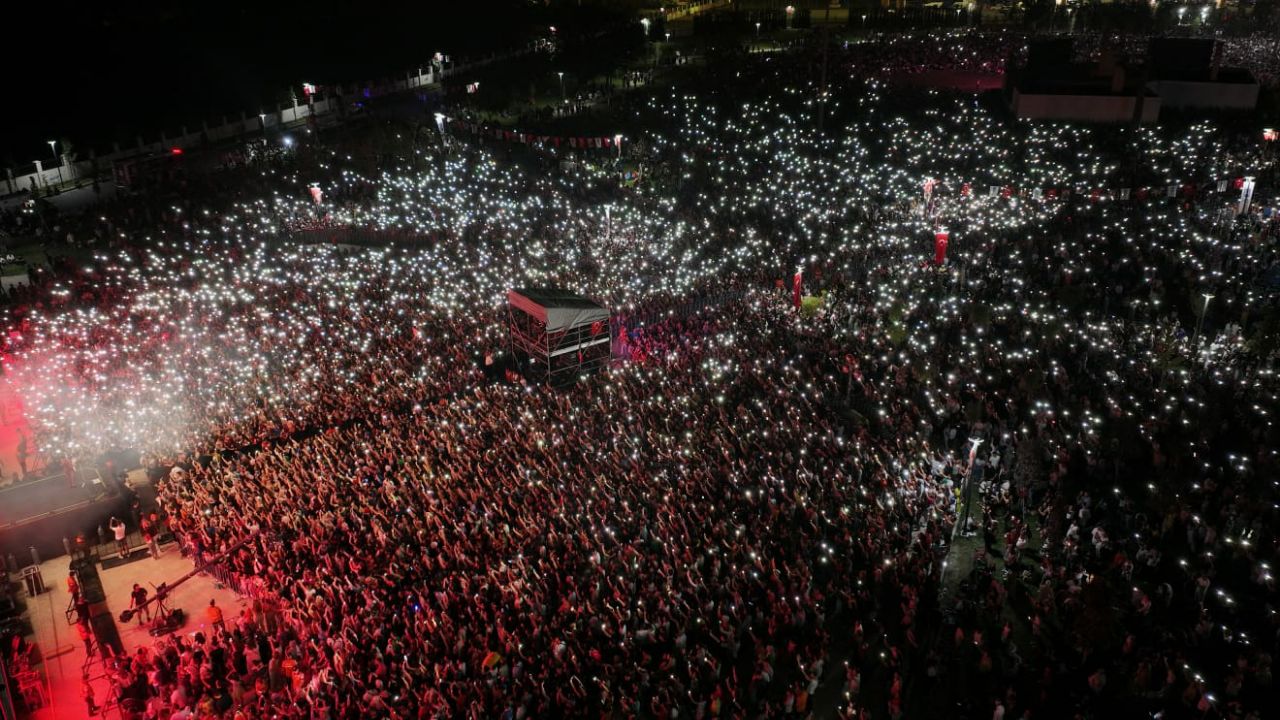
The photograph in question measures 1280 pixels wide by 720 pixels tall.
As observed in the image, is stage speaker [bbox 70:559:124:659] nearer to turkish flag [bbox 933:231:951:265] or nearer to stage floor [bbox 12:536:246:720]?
stage floor [bbox 12:536:246:720]

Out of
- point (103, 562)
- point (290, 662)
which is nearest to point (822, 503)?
point (290, 662)

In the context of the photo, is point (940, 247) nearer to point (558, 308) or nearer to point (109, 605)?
point (558, 308)

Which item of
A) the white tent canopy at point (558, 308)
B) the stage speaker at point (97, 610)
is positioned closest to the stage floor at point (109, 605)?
the stage speaker at point (97, 610)

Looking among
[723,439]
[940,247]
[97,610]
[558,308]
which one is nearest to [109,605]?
[97,610]

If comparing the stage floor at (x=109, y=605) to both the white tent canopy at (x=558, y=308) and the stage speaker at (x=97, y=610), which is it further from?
the white tent canopy at (x=558, y=308)

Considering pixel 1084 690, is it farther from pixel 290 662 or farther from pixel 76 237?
pixel 76 237

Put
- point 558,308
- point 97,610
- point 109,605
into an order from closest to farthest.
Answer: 1. point 97,610
2. point 109,605
3. point 558,308

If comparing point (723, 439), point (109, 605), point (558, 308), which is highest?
point (558, 308)

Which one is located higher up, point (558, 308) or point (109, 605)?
point (558, 308)
